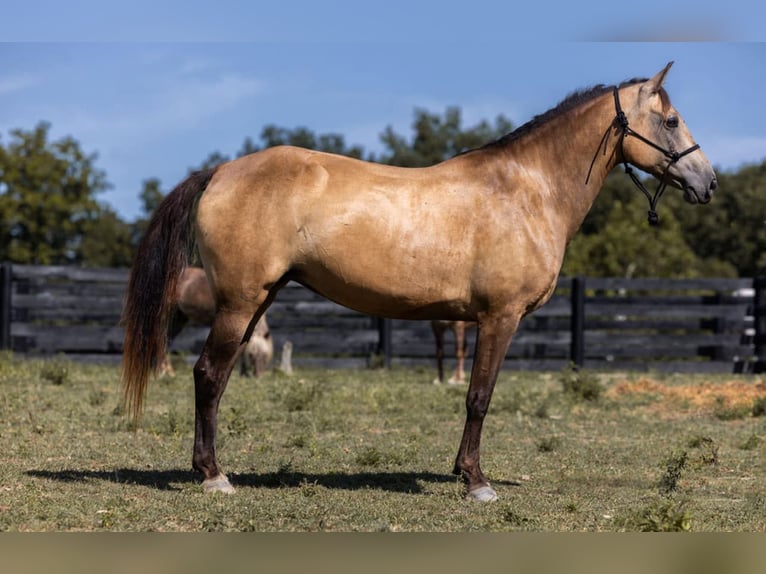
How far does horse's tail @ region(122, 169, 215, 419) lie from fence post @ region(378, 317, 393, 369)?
11.3 meters

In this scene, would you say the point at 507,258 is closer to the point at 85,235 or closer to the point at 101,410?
the point at 101,410

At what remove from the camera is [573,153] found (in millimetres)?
6457

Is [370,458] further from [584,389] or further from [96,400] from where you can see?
[584,389]

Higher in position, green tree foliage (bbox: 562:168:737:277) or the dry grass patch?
green tree foliage (bbox: 562:168:737:277)

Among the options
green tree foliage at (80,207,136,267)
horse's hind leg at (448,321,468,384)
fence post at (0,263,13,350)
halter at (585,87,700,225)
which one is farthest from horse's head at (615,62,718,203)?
green tree foliage at (80,207,136,267)

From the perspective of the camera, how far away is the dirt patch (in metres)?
11.5

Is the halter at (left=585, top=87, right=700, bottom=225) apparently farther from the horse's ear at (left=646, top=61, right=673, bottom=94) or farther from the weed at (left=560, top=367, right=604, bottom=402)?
the weed at (left=560, top=367, right=604, bottom=402)

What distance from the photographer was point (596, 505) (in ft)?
18.9

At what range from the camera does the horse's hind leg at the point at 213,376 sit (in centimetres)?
598

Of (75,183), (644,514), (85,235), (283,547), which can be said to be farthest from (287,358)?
(85,235)

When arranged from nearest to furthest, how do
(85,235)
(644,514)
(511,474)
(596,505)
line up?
(644,514) < (596,505) < (511,474) < (85,235)

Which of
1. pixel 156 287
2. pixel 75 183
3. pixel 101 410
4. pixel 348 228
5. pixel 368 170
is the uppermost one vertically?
pixel 75 183

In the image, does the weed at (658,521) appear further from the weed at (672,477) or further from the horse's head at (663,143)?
the horse's head at (663,143)

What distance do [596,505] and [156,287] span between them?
123 inches
